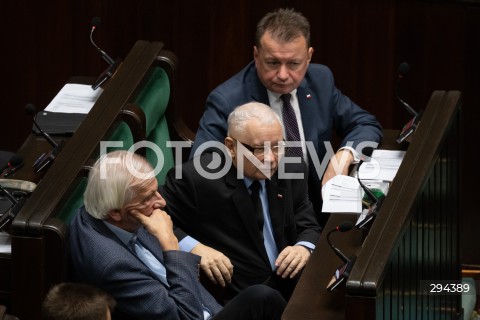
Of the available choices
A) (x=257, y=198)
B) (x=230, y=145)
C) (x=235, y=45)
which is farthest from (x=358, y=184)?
(x=235, y=45)

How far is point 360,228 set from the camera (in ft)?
14.6

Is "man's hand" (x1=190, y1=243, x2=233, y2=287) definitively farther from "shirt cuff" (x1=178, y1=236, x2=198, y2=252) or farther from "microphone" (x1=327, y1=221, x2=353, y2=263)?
"microphone" (x1=327, y1=221, x2=353, y2=263)

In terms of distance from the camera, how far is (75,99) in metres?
5.35

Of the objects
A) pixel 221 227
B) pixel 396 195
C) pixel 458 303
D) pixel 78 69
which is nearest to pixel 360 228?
pixel 396 195

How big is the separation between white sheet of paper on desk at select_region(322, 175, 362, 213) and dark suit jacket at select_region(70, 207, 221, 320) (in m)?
0.72

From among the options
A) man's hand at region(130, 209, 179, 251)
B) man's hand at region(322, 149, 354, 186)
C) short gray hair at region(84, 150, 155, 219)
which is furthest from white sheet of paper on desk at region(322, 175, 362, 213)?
short gray hair at region(84, 150, 155, 219)

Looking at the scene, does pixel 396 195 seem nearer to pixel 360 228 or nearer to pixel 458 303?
pixel 360 228

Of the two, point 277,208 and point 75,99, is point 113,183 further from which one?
point 75,99

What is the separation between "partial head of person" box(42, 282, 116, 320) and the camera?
346 centimetres

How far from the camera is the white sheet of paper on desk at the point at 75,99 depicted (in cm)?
525

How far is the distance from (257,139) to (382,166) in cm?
60

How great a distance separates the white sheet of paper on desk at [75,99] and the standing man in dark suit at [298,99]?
1.60 feet

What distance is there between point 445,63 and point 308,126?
1207mm

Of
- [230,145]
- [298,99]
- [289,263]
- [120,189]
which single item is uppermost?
[120,189]
